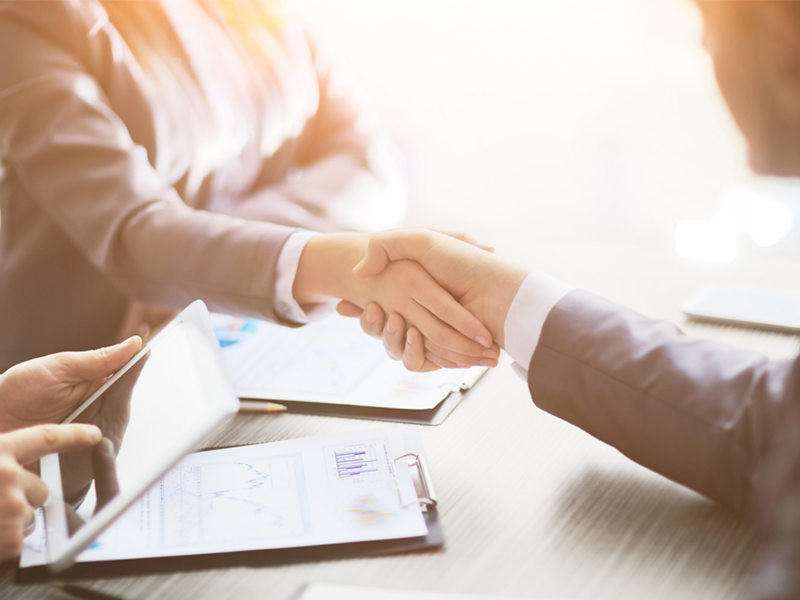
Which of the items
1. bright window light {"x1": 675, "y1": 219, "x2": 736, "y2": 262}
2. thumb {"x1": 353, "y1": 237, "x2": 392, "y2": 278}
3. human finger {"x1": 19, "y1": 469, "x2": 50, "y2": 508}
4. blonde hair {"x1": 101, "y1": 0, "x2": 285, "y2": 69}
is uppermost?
blonde hair {"x1": 101, "y1": 0, "x2": 285, "y2": 69}

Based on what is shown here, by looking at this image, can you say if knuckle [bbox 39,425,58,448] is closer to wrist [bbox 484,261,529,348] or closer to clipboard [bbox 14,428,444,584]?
clipboard [bbox 14,428,444,584]

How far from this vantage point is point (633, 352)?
600 mm

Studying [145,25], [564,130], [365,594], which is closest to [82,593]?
[365,594]

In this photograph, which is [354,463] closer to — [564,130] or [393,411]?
Result: [393,411]

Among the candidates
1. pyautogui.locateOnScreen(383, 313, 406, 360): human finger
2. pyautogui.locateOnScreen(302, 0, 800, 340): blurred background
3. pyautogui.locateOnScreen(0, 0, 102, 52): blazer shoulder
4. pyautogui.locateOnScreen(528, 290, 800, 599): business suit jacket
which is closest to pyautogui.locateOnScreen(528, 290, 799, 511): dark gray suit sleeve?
pyautogui.locateOnScreen(528, 290, 800, 599): business suit jacket

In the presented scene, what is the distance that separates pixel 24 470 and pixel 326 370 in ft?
1.30

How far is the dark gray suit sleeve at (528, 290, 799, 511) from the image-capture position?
54 centimetres

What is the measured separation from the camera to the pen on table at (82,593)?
0.53 m

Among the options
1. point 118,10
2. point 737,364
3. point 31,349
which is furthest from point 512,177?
point 737,364

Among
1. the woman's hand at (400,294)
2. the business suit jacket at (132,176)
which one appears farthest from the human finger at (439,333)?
the business suit jacket at (132,176)

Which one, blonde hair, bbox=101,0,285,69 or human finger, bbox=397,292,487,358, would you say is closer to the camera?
human finger, bbox=397,292,487,358

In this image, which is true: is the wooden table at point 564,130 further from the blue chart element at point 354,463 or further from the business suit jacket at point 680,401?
the blue chart element at point 354,463

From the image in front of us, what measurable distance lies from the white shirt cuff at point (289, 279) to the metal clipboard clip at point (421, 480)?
0.36m

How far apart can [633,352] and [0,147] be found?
94cm
